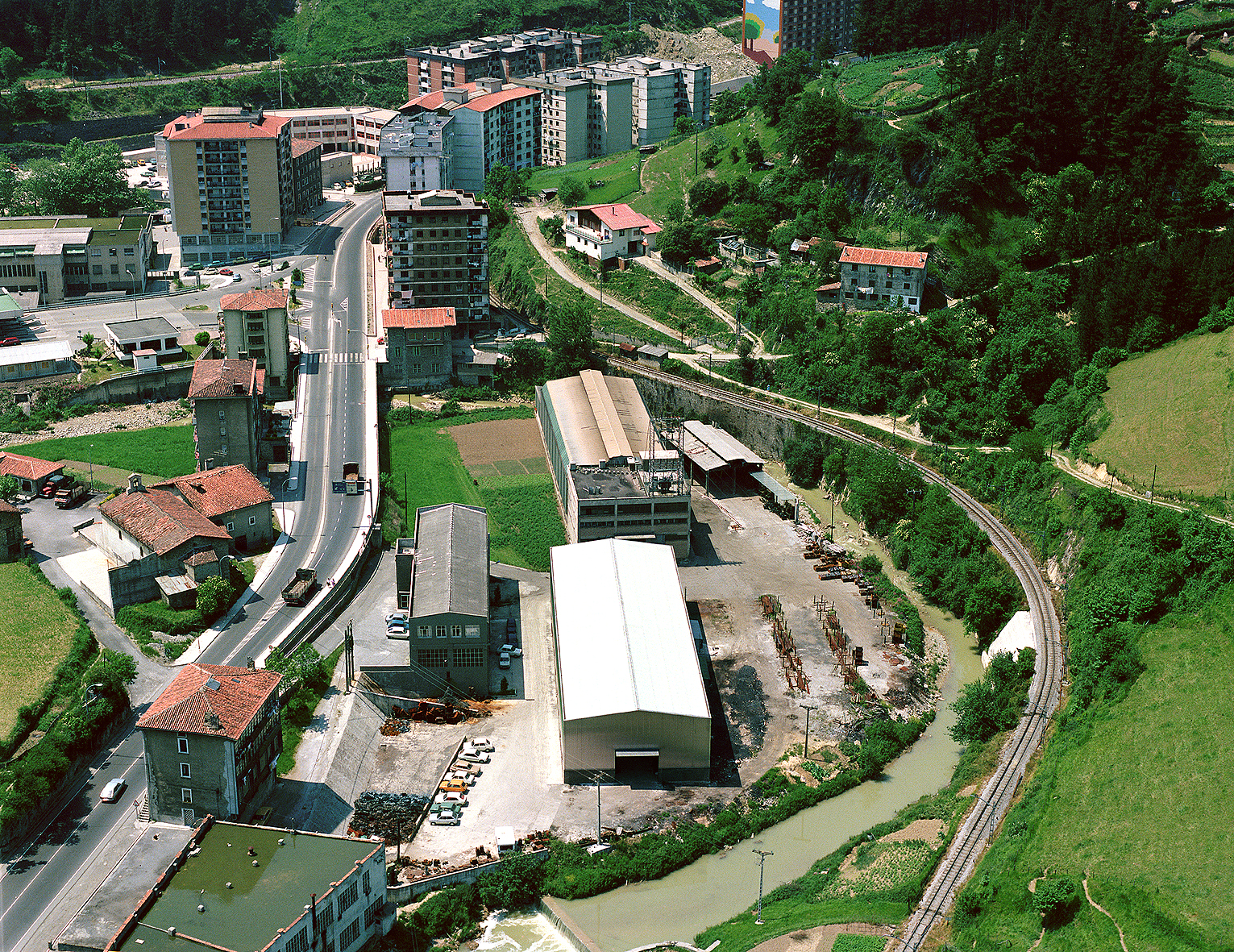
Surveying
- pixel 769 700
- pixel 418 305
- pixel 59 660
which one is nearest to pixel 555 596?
pixel 769 700

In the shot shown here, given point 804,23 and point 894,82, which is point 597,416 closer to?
point 894,82

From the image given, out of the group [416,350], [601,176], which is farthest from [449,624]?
[601,176]

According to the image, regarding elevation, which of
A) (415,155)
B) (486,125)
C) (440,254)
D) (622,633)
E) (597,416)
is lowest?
(622,633)

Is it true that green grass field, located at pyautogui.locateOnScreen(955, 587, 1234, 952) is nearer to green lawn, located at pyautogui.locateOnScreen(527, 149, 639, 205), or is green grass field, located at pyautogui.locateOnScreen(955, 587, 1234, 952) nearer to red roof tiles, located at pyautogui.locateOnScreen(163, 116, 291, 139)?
green lawn, located at pyautogui.locateOnScreen(527, 149, 639, 205)

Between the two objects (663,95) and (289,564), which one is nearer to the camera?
(289,564)

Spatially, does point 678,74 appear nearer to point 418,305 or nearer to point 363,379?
point 418,305
